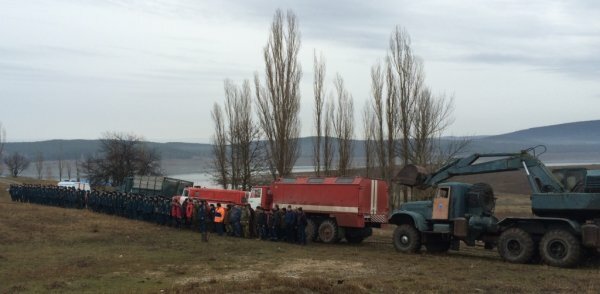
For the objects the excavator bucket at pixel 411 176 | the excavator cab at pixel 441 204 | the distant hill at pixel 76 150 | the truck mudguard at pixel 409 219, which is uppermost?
the distant hill at pixel 76 150

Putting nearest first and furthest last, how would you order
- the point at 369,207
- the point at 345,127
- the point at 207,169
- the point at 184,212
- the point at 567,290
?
the point at 567,290 → the point at 369,207 → the point at 184,212 → the point at 345,127 → the point at 207,169

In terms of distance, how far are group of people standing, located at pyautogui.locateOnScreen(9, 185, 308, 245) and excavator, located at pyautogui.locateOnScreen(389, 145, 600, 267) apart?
177 inches

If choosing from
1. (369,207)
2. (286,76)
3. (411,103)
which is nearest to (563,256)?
(369,207)

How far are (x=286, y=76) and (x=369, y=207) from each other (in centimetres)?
1639

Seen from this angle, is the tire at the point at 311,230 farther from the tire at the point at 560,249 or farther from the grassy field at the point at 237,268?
the tire at the point at 560,249

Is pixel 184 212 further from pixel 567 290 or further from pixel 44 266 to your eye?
pixel 567 290

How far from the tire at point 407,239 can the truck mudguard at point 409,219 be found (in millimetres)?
287

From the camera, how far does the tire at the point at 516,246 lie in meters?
17.6

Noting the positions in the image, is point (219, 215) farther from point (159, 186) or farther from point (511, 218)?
point (159, 186)

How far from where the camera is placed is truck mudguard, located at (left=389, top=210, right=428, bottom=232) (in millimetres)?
20375

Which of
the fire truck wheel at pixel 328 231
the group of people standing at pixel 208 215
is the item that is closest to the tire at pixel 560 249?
the fire truck wheel at pixel 328 231

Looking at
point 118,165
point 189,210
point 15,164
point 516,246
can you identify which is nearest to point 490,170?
point 516,246

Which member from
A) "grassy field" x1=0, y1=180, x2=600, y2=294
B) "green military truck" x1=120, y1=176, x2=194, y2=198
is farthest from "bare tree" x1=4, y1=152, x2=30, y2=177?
"grassy field" x1=0, y1=180, x2=600, y2=294

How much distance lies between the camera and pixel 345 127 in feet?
140
